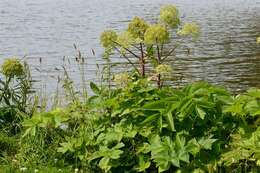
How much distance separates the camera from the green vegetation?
511cm

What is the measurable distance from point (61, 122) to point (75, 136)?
29 centimetres

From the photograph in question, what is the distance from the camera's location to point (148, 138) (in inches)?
212

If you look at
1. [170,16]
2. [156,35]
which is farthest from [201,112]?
[170,16]

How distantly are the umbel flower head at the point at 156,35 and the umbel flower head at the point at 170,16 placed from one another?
177mm

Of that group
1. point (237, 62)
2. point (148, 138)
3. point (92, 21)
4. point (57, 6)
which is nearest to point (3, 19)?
point (92, 21)

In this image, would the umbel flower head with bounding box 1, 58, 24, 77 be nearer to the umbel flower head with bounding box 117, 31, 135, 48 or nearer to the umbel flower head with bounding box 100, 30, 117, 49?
the umbel flower head with bounding box 100, 30, 117, 49

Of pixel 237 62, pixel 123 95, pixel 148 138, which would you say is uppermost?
pixel 123 95

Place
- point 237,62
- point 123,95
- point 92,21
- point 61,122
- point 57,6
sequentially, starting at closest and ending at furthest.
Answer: point 123,95 < point 61,122 < point 237,62 < point 92,21 < point 57,6

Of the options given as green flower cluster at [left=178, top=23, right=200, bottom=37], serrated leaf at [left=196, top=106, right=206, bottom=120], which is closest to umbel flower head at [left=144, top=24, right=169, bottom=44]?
green flower cluster at [left=178, top=23, right=200, bottom=37]

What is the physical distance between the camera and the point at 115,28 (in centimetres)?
3341

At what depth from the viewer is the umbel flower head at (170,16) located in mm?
5879

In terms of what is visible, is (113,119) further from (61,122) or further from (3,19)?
(3,19)

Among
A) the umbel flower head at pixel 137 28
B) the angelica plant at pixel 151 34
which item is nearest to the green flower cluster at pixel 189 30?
the angelica plant at pixel 151 34

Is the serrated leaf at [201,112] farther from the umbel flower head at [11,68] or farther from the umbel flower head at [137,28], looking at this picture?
the umbel flower head at [11,68]
